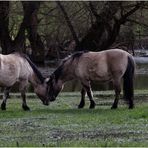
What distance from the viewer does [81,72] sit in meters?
16.3

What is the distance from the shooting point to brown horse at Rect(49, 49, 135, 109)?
51.5 feet

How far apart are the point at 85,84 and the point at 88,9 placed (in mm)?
22867

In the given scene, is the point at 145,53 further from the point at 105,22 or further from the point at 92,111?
the point at 92,111

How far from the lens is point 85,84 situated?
53.3ft

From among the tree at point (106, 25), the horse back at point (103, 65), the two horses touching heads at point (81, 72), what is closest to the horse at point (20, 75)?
the two horses touching heads at point (81, 72)

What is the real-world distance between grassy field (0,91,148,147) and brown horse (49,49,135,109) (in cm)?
155

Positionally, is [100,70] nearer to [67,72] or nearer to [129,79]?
[129,79]

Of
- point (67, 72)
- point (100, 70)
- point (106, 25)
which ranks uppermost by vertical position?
point (100, 70)

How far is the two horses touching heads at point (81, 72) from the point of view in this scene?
15711 mm

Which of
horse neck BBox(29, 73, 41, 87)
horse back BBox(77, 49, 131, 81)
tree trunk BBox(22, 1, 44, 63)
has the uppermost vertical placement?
horse back BBox(77, 49, 131, 81)

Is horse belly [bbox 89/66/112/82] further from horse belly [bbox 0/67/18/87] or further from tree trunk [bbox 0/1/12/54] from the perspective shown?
tree trunk [bbox 0/1/12/54]

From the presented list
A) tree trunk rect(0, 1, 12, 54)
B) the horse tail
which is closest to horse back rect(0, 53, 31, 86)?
the horse tail

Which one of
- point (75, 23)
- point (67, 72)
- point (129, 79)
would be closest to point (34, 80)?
point (67, 72)

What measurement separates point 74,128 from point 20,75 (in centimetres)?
592
